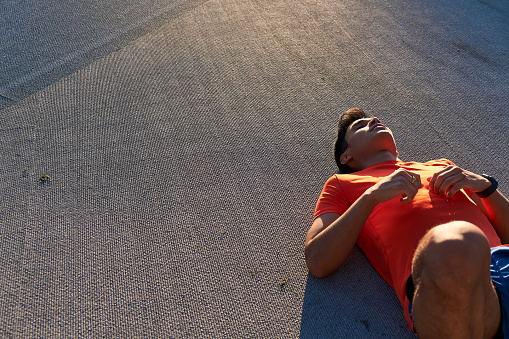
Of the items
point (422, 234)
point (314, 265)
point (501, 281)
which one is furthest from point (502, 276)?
point (314, 265)

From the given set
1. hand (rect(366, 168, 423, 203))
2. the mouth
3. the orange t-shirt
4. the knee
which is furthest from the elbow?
the mouth

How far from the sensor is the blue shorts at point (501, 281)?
4.20ft

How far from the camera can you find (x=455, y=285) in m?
1.15

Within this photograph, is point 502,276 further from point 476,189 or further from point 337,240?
point 337,240

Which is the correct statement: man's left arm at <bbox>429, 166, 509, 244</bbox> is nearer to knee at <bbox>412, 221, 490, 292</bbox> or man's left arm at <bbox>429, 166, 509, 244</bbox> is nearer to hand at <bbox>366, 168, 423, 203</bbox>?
hand at <bbox>366, 168, 423, 203</bbox>

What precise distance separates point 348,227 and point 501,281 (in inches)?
19.2

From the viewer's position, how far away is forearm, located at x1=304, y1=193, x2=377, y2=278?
1.52m

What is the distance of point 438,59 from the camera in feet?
9.66

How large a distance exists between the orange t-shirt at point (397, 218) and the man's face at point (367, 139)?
0.55 ft

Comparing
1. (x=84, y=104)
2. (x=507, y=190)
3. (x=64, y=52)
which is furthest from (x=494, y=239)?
(x=64, y=52)

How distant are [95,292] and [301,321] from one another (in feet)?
2.38

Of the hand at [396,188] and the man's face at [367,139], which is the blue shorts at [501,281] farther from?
the man's face at [367,139]

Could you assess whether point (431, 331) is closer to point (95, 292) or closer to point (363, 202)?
point (363, 202)

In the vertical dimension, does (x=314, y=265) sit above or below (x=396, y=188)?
below
